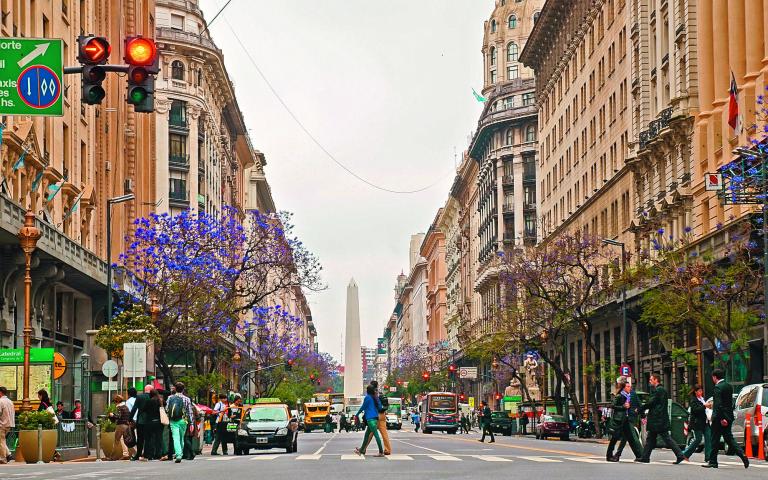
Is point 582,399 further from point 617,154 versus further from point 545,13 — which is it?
point 545,13

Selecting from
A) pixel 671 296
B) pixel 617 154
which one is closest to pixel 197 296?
pixel 671 296

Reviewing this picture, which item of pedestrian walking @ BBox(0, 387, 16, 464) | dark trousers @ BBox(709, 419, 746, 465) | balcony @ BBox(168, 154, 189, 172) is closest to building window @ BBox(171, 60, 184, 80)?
balcony @ BBox(168, 154, 189, 172)

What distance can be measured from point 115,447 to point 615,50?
49.9 metres

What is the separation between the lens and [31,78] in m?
20.4

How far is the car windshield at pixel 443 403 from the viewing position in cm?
9844

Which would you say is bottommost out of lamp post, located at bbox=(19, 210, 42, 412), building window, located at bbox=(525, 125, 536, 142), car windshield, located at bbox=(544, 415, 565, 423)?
car windshield, located at bbox=(544, 415, 565, 423)

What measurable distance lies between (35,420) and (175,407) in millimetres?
3885

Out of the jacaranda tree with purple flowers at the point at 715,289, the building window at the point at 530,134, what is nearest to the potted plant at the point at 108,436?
the jacaranda tree with purple flowers at the point at 715,289

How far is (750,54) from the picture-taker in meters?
54.2

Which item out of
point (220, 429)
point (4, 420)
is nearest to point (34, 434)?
point (4, 420)

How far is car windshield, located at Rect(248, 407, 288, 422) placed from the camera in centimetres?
4194

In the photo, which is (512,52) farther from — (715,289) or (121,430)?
(121,430)

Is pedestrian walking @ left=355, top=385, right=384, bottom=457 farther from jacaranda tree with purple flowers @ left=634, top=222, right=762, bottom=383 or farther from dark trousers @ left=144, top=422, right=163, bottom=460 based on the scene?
jacaranda tree with purple flowers @ left=634, top=222, right=762, bottom=383

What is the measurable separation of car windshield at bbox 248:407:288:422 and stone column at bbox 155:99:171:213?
5597 centimetres
